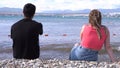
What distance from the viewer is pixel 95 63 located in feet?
33.7

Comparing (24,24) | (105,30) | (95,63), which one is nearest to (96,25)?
(105,30)

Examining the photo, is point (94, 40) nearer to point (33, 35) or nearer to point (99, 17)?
point (99, 17)

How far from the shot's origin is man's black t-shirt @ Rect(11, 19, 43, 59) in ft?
31.3

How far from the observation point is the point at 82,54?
10133 millimetres

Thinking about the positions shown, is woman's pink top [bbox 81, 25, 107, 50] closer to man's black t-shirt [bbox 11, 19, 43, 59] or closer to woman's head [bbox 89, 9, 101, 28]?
woman's head [bbox 89, 9, 101, 28]

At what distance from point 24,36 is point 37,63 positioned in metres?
0.97

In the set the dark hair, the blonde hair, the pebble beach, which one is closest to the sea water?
the pebble beach

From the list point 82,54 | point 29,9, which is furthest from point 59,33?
point 29,9

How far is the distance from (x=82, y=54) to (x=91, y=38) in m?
0.45

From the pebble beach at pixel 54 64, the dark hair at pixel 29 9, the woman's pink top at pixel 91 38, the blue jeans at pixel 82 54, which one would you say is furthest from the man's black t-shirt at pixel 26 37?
the woman's pink top at pixel 91 38

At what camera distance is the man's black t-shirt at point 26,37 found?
955cm

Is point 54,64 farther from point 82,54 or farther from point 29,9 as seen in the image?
point 29,9

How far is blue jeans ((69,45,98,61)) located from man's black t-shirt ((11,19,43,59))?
37.2 inches

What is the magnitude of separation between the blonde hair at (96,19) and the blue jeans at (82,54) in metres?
0.44
